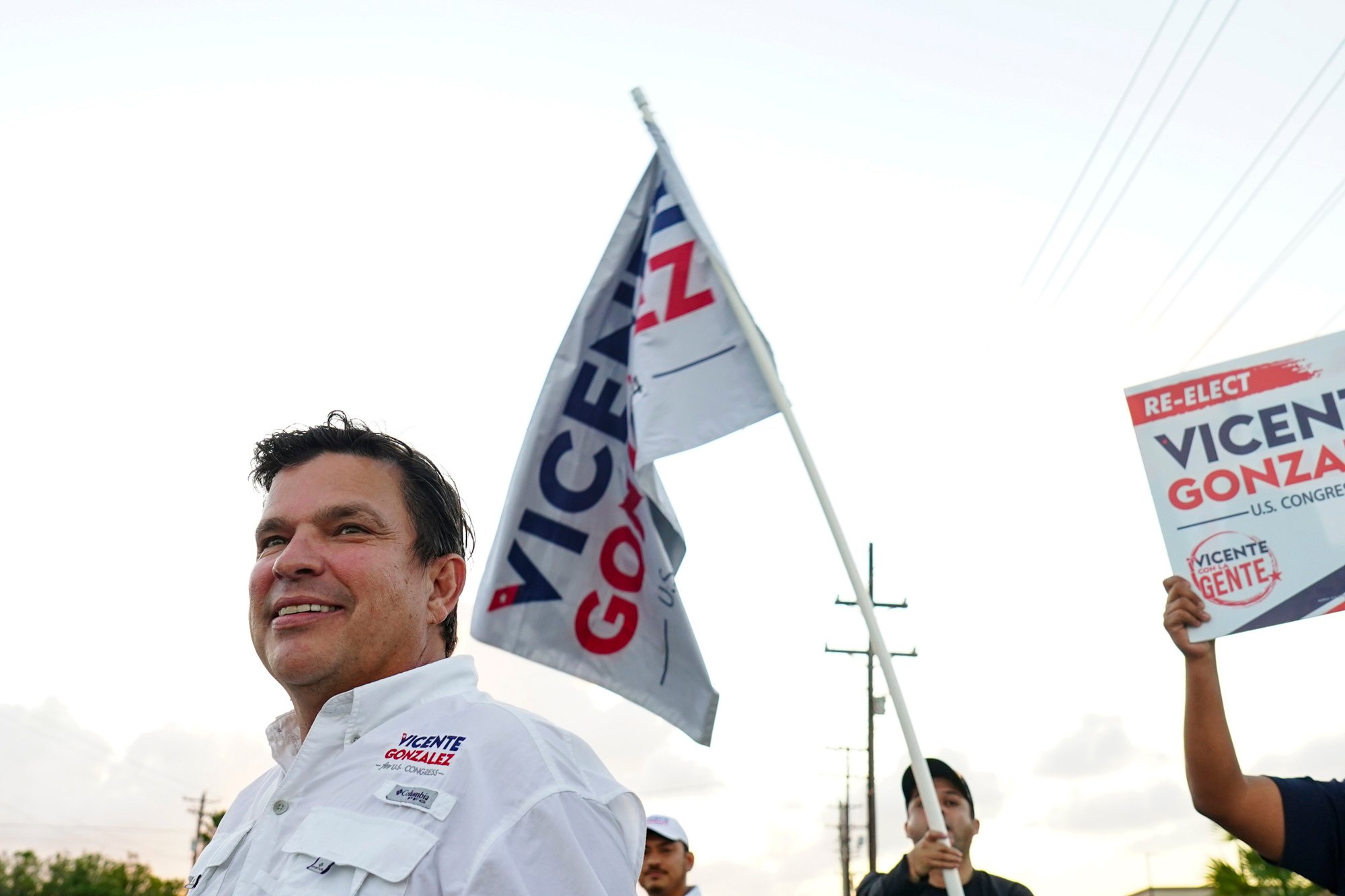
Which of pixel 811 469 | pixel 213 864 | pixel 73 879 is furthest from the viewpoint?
pixel 73 879

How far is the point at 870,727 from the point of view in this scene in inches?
1136

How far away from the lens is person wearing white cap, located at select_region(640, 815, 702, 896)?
6188 millimetres

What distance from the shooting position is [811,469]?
15.3 feet

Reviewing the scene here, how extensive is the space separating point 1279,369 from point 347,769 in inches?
112

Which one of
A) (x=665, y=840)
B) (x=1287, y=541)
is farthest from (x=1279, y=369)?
(x=665, y=840)

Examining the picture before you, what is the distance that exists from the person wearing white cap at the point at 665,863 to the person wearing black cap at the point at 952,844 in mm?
1108

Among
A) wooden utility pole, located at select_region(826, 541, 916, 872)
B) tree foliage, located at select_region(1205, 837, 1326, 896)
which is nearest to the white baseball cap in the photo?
tree foliage, located at select_region(1205, 837, 1326, 896)

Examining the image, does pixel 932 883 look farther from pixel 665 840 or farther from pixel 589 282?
pixel 589 282

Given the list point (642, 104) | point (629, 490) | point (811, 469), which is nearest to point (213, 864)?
point (811, 469)

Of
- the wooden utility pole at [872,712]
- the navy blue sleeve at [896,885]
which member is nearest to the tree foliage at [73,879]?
the wooden utility pole at [872,712]

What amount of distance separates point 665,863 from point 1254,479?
3.77 m

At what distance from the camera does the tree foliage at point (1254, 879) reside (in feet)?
48.7

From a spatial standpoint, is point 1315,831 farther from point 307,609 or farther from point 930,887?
point 307,609

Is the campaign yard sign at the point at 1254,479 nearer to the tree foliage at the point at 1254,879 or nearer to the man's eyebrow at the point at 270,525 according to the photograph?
the man's eyebrow at the point at 270,525
